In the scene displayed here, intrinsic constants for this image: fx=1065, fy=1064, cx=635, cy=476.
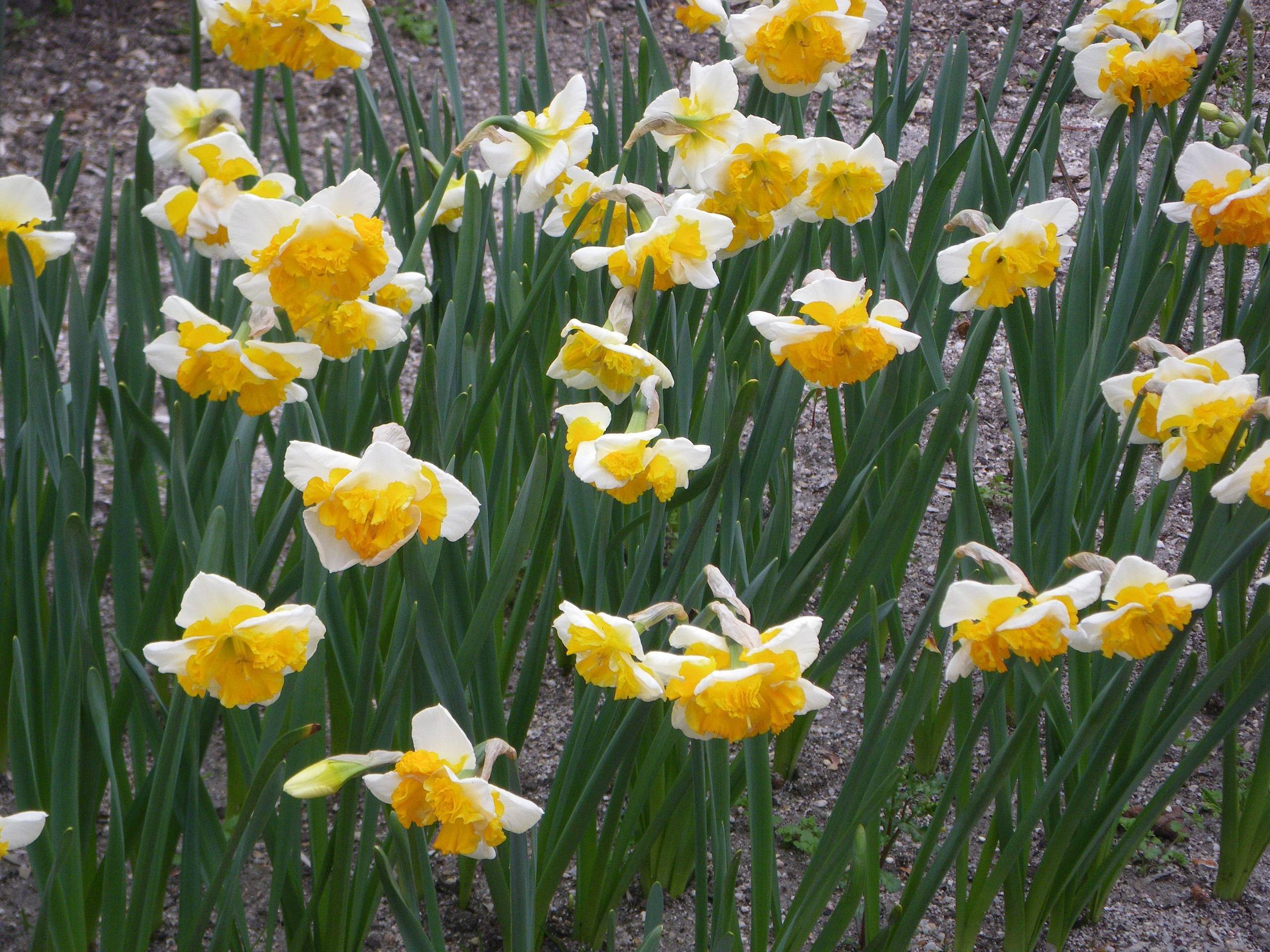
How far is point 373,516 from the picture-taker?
0.87m

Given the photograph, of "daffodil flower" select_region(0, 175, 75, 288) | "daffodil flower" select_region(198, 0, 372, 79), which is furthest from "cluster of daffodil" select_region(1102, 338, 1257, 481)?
"daffodil flower" select_region(0, 175, 75, 288)

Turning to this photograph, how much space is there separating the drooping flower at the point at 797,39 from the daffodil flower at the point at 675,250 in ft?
0.97

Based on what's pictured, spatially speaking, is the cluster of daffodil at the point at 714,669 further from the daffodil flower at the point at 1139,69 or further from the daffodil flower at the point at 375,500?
the daffodil flower at the point at 1139,69

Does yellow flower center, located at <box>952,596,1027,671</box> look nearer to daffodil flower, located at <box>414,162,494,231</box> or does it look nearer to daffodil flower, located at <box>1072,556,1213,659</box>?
daffodil flower, located at <box>1072,556,1213,659</box>

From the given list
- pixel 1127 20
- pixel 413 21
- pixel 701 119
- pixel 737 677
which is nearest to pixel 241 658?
pixel 737 677

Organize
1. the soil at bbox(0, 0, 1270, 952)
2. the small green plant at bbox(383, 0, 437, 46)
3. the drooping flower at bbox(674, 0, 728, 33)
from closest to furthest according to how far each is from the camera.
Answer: the soil at bbox(0, 0, 1270, 952)
the drooping flower at bbox(674, 0, 728, 33)
the small green plant at bbox(383, 0, 437, 46)

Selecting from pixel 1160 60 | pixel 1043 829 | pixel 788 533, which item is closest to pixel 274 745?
pixel 788 533

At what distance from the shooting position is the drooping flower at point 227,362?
3.86 feet

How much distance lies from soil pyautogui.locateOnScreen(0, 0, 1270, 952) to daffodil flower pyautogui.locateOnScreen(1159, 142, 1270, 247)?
0.74 metres

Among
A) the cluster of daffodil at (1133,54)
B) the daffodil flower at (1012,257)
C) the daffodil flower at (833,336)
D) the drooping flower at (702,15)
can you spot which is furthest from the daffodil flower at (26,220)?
the cluster of daffodil at (1133,54)

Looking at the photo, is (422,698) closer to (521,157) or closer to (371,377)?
(371,377)

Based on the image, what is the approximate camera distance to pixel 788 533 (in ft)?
5.06

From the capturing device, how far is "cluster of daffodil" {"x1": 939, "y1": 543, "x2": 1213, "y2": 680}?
3.22ft

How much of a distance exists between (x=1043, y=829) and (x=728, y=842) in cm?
72
